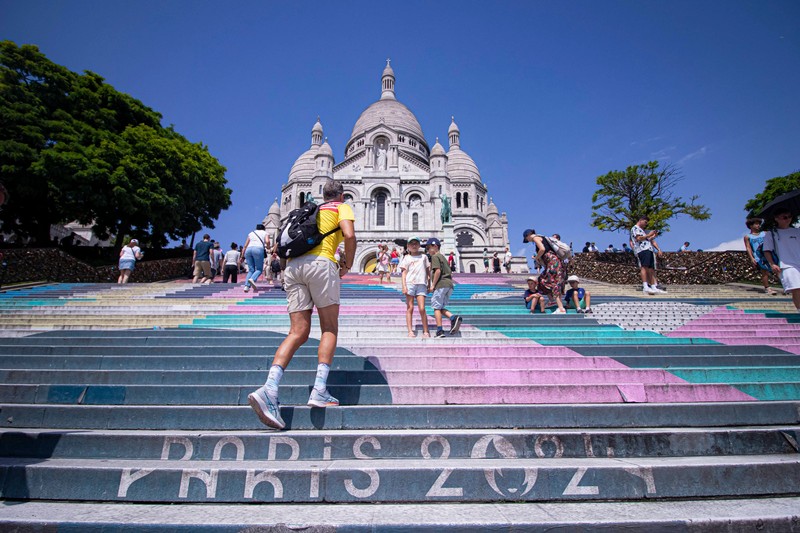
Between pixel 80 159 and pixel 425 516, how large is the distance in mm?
19931

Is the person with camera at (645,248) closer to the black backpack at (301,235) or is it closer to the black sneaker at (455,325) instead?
the black sneaker at (455,325)

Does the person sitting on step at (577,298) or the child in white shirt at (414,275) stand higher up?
the child in white shirt at (414,275)

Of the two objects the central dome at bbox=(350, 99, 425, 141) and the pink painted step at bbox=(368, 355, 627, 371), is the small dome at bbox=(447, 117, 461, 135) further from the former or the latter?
the pink painted step at bbox=(368, 355, 627, 371)

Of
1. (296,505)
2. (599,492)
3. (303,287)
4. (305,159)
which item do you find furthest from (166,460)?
(305,159)

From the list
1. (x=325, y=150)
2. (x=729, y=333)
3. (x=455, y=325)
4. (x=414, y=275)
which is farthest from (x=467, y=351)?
(x=325, y=150)

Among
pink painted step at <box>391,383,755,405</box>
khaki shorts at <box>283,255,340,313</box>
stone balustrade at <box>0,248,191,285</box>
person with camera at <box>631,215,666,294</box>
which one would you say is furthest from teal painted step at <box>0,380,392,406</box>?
stone balustrade at <box>0,248,191,285</box>

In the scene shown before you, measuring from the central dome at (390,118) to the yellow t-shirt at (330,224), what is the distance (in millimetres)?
48394

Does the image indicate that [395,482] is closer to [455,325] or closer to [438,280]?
[455,325]

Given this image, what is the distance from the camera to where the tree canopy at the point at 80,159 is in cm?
1586

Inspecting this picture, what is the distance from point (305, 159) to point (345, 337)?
157 ft

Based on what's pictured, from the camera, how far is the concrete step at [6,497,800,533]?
188 cm

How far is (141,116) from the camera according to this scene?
2170 cm

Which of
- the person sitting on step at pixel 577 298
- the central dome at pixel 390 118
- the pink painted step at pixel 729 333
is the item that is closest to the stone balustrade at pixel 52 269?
the person sitting on step at pixel 577 298

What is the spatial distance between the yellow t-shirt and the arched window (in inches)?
1402
